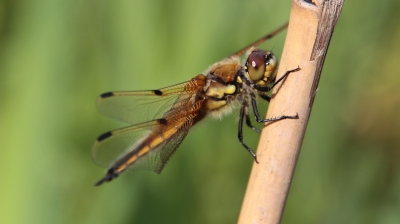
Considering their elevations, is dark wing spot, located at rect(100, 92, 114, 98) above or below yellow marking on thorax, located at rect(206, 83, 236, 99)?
below

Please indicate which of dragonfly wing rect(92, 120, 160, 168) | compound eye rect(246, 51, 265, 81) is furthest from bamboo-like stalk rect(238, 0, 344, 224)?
dragonfly wing rect(92, 120, 160, 168)

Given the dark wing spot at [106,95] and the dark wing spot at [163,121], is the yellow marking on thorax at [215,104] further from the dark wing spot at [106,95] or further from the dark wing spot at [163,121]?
the dark wing spot at [106,95]

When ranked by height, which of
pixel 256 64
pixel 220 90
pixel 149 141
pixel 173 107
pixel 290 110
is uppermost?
pixel 290 110

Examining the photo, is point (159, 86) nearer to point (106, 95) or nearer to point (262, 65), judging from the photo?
point (106, 95)

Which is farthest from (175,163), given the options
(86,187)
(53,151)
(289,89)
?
(289,89)

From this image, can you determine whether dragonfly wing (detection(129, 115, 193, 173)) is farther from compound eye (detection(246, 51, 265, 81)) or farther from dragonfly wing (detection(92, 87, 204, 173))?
compound eye (detection(246, 51, 265, 81))

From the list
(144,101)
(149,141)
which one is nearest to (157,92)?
(144,101)

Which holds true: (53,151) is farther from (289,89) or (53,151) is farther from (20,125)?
(289,89)

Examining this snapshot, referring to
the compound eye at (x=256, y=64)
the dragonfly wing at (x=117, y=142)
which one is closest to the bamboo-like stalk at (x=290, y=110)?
the compound eye at (x=256, y=64)
